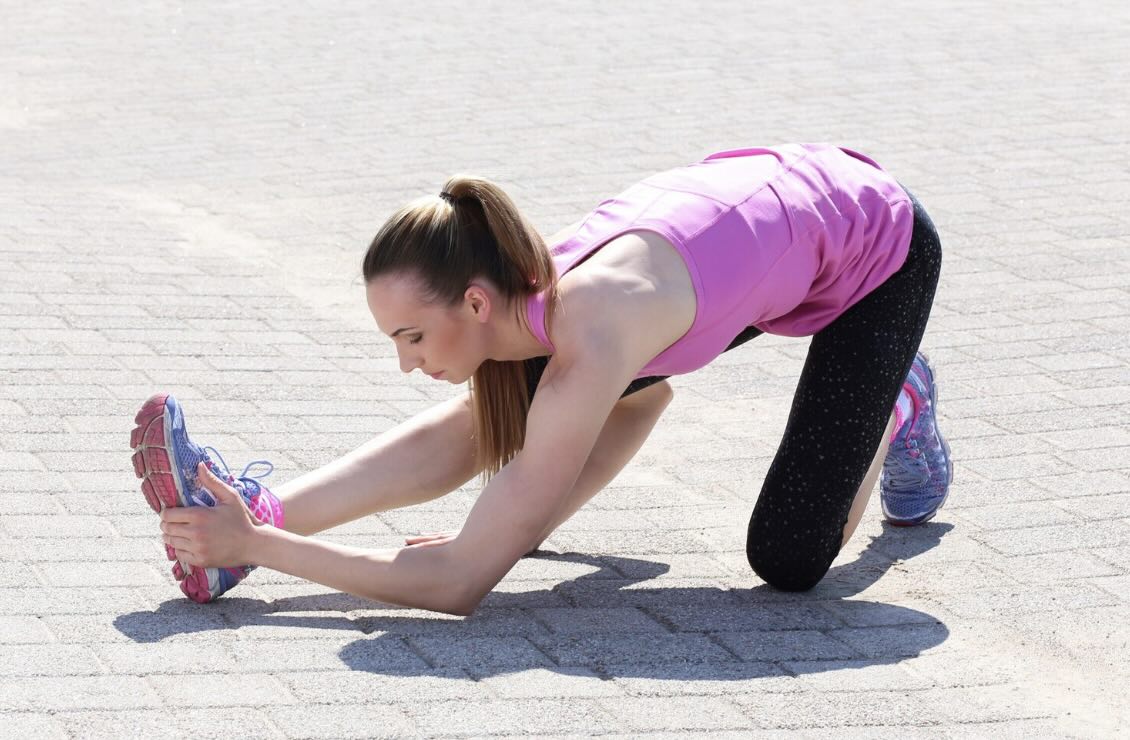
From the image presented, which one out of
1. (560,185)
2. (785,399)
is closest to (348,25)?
(560,185)

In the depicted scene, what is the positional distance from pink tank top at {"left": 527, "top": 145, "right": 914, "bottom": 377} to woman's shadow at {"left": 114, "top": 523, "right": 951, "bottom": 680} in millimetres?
540

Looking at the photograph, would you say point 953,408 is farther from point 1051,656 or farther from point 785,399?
point 1051,656

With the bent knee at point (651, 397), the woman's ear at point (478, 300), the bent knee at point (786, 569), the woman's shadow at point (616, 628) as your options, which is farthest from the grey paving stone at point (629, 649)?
the bent knee at point (651, 397)

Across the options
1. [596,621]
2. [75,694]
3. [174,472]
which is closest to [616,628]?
[596,621]

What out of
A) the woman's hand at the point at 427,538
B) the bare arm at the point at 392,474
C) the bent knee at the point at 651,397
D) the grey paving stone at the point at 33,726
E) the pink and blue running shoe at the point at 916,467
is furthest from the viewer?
→ the pink and blue running shoe at the point at 916,467

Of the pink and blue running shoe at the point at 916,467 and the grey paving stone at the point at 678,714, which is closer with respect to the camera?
the grey paving stone at the point at 678,714

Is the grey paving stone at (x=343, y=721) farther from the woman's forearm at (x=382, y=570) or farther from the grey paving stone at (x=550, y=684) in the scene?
the woman's forearm at (x=382, y=570)

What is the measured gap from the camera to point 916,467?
4203mm

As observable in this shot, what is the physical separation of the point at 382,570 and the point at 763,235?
1038 millimetres

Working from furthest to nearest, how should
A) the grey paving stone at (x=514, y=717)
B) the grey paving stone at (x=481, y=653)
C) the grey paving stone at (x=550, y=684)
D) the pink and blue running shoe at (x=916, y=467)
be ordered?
1. the pink and blue running shoe at (x=916, y=467)
2. the grey paving stone at (x=481, y=653)
3. the grey paving stone at (x=550, y=684)
4. the grey paving stone at (x=514, y=717)

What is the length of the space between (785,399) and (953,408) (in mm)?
506

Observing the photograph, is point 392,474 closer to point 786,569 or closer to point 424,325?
point 424,325

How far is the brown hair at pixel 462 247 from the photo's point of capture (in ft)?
10.9

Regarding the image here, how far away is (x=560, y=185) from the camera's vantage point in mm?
7668
